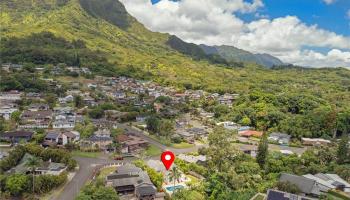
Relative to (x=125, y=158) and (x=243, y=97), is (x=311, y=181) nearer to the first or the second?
(x=125, y=158)

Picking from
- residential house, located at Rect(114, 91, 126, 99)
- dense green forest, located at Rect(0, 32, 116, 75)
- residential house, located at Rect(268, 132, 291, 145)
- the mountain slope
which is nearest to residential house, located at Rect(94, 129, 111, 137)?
residential house, located at Rect(268, 132, 291, 145)

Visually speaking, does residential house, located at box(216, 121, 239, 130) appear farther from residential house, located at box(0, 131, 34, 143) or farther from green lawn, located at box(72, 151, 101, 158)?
residential house, located at box(0, 131, 34, 143)

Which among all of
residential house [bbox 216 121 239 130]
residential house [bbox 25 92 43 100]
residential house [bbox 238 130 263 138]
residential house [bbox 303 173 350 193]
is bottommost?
residential house [bbox 303 173 350 193]

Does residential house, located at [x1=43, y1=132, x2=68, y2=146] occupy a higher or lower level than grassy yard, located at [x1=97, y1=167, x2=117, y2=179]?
higher

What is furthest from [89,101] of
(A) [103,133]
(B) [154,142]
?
(B) [154,142]

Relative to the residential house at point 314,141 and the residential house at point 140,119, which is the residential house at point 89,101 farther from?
the residential house at point 314,141

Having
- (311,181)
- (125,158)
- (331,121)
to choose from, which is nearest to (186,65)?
(331,121)

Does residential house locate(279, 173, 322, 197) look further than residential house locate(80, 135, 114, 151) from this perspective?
No
